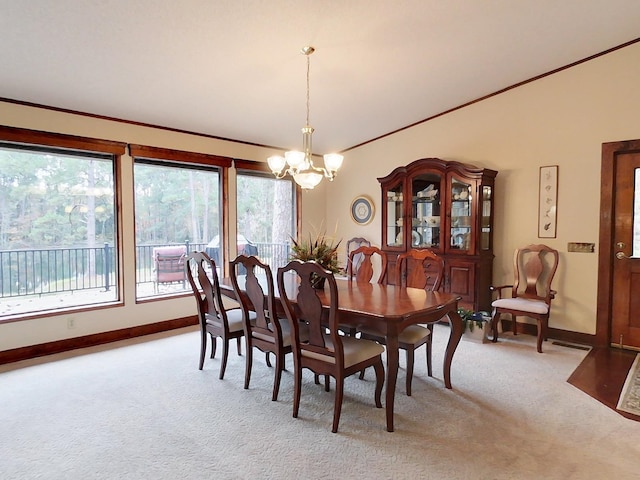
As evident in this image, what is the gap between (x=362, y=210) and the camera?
6.10 m

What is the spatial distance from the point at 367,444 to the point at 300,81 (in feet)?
10.7

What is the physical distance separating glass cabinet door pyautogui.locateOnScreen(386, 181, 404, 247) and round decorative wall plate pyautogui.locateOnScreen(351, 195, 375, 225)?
0.56 m

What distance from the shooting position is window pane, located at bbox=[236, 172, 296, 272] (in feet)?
17.9

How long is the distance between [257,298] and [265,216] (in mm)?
2993

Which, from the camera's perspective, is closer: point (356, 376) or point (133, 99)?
point (356, 376)

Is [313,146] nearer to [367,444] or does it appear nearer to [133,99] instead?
[133,99]

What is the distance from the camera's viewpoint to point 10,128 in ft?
11.6

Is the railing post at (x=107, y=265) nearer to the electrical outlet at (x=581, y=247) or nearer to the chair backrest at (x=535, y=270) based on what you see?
the chair backrest at (x=535, y=270)

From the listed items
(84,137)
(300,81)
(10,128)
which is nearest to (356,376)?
(300,81)

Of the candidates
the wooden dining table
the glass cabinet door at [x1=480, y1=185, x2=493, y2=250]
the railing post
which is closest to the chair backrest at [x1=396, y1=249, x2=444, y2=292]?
the wooden dining table

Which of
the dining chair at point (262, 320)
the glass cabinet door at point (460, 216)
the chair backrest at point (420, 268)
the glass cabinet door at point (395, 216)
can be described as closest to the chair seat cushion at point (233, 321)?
the dining chair at point (262, 320)

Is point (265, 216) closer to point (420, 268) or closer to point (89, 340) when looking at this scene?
point (89, 340)

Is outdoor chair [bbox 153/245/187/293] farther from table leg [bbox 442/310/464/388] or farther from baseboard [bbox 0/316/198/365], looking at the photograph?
table leg [bbox 442/310/464/388]

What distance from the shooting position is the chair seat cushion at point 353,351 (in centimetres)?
252
